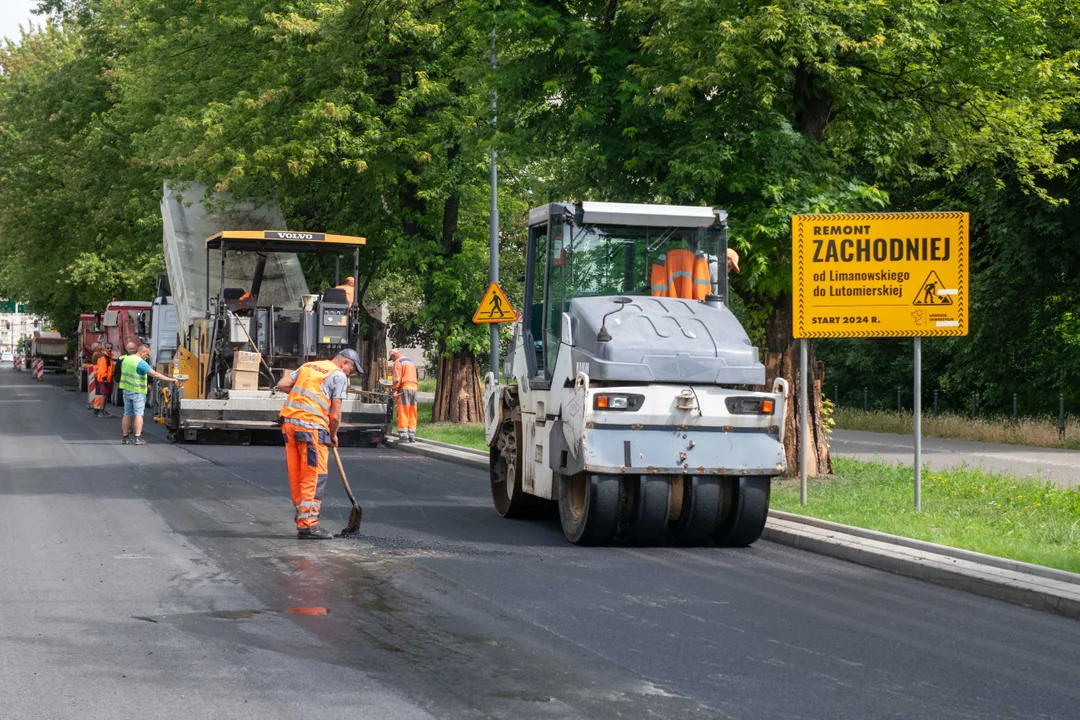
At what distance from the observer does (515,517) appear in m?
14.4

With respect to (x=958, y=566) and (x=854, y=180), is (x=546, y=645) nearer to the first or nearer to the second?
(x=958, y=566)

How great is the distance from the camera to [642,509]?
12.0 meters

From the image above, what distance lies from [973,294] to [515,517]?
18.2m

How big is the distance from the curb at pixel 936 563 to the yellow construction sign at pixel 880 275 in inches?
92.9

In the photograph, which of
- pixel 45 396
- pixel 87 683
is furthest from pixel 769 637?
pixel 45 396

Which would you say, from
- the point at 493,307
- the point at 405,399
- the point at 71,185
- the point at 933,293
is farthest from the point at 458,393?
the point at 71,185

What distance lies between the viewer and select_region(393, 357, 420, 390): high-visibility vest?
1016 inches

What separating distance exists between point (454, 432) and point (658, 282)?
14.3m

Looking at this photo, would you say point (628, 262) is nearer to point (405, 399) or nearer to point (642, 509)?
point (642, 509)

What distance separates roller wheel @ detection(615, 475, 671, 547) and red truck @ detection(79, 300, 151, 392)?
22.8 meters

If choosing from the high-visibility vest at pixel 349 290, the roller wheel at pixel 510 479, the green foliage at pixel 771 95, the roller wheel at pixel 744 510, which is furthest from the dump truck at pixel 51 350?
the roller wheel at pixel 744 510

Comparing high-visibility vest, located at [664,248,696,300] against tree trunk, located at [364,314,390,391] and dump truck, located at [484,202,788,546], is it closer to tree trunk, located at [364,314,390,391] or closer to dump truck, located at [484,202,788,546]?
dump truck, located at [484,202,788,546]

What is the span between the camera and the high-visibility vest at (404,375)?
25803mm

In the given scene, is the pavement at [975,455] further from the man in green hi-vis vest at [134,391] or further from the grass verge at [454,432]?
the man in green hi-vis vest at [134,391]
